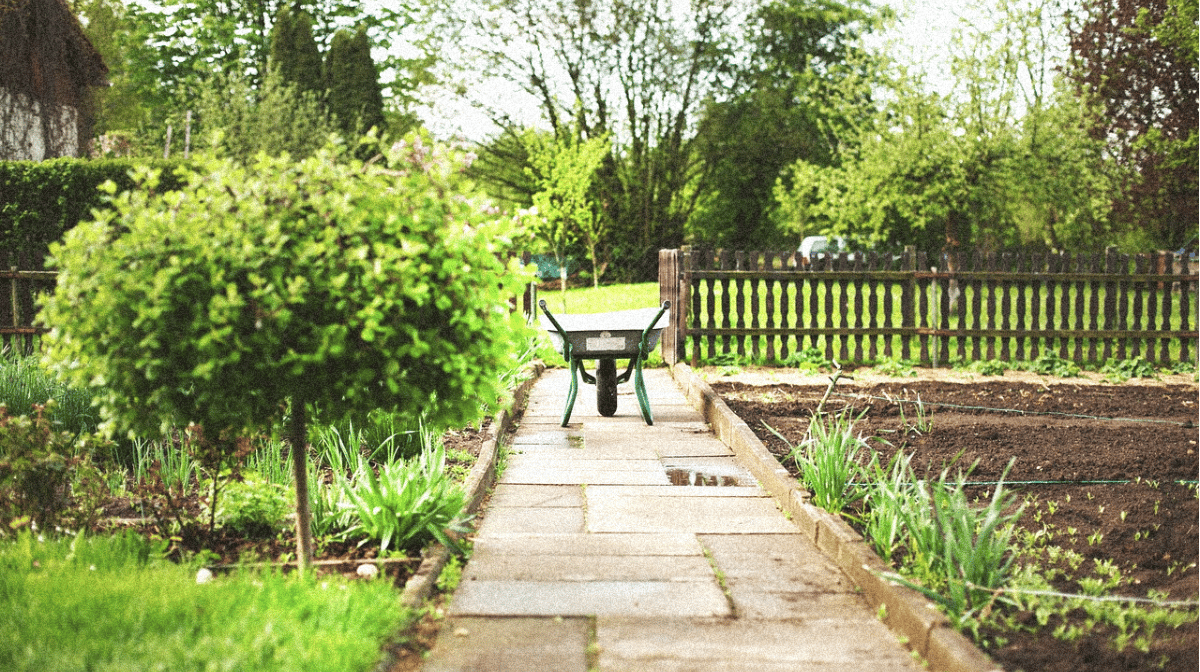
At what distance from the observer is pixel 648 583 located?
3574 millimetres

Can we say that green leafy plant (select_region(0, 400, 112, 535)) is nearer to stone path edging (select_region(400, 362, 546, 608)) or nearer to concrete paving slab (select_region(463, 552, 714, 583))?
stone path edging (select_region(400, 362, 546, 608))

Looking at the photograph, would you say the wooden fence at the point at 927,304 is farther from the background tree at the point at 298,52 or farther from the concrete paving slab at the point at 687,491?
the background tree at the point at 298,52

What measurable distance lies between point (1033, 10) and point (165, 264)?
1686 centimetres

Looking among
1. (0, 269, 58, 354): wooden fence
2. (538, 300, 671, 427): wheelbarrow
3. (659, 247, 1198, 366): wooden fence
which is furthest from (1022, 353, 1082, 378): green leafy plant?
(0, 269, 58, 354): wooden fence

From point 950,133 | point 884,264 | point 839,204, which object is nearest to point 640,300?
point 839,204

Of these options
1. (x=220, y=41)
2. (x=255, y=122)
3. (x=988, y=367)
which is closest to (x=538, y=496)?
(x=988, y=367)

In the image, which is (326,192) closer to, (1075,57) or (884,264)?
(884,264)

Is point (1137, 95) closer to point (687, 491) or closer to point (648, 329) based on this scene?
point (648, 329)

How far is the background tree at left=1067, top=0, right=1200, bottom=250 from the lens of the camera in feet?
54.4

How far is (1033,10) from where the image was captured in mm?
16328

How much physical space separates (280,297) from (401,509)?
1.17 m

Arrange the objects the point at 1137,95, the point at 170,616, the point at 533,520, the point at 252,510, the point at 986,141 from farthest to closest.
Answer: the point at 1137,95 → the point at 986,141 → the point at 533,520 → the point at 252,510 → the point at 170,616

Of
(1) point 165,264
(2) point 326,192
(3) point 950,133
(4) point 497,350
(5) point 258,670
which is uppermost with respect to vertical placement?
(3) point 950,133

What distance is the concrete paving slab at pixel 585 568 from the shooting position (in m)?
3.63
